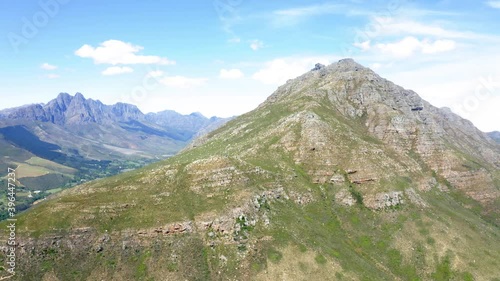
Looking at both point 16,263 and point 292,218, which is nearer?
point 16,263

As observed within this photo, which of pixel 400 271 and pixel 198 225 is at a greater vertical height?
pixel 198 225

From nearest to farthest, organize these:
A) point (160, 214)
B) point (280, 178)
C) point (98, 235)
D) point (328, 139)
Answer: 1. point (98, 235)
2. point (160, 214)
3. point (280, 178)
4. point (328, 139)

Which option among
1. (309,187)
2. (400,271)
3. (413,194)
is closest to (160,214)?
(309,187)

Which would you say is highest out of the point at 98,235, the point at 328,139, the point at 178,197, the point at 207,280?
the point at 328,139

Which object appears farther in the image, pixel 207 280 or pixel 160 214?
pixel 160 214

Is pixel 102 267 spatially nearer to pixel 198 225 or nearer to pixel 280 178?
pixel 198 225

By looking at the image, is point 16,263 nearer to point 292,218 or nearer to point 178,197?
point 178,197

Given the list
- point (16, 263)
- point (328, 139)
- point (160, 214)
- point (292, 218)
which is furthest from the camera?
point (328, 139)

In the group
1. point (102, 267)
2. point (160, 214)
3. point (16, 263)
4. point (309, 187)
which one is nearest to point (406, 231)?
point (309, 187)

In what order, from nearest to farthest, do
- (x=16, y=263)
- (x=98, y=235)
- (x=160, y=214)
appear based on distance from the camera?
(x=16, y=263) < (x=98, y=235) < (x=160, y=214)
